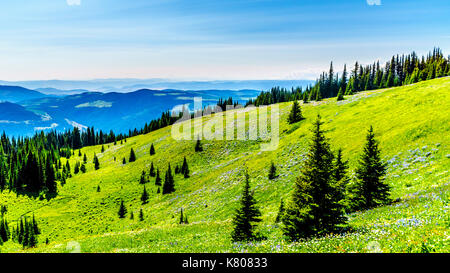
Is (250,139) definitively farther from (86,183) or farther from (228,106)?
(228,106)

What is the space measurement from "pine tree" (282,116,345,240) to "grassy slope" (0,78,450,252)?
1.33 m

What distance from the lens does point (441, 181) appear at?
21203mm

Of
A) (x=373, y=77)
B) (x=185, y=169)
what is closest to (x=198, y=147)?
(x=185, y=169)

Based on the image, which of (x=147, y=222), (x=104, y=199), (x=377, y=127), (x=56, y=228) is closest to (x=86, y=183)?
(x=104, y=199)

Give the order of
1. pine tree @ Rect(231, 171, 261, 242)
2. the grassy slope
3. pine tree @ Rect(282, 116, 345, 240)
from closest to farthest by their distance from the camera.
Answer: the grassy slope < pine tree @ Rect(282, 116, 345, 240) < pine tree @ Rect(231, 171, 261, 242)

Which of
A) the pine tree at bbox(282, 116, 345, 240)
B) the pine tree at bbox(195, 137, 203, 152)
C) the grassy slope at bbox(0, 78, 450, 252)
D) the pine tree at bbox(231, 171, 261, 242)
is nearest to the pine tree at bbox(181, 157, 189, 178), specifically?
the grassy slope at bbox(0, 78, 450, 252)

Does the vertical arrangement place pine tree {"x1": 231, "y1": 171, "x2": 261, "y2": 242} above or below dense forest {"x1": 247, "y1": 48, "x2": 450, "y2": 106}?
below

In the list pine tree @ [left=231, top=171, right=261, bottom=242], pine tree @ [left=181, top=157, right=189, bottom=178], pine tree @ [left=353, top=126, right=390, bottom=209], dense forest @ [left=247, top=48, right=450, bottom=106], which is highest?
dense forest @ [left=247, top=48, right=450, bottom=106]

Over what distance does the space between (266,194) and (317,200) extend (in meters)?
27.3

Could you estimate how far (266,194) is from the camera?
135 ft

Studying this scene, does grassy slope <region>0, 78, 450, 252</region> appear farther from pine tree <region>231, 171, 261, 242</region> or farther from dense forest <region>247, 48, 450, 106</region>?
dense forest <region>247, 48, 450, 106</region>

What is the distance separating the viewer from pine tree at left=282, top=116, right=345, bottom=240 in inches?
560

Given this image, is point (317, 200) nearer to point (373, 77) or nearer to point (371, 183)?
point (371, 183)
